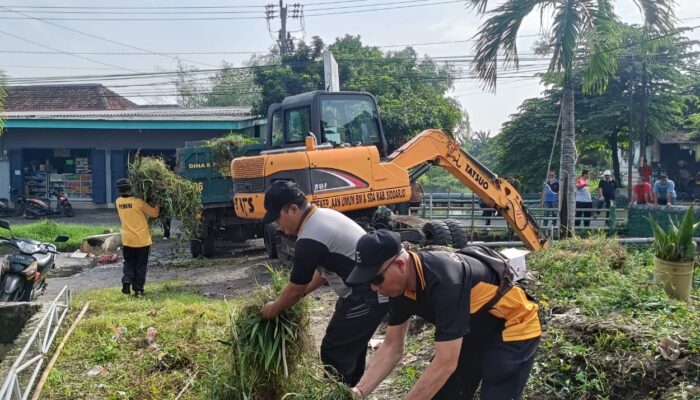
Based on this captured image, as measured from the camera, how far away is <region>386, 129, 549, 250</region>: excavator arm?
9.18 metres

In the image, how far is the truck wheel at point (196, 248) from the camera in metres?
12.8

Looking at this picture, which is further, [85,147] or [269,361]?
[85,147]

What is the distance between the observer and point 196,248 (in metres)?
12.9

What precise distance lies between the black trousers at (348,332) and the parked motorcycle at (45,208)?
19505 mm

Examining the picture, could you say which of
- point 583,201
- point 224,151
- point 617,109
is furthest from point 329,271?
point 617,109

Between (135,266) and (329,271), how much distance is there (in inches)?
211

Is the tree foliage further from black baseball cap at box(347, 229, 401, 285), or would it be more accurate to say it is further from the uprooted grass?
black baseball cap at box(347, 229, 401, 285)

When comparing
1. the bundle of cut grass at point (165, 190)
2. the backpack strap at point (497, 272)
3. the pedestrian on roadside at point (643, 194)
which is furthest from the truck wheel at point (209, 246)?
the backpack strap at point (497, 272)

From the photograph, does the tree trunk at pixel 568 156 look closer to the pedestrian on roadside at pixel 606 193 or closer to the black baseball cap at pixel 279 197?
the pedestrian on roadside at pixel 606 193

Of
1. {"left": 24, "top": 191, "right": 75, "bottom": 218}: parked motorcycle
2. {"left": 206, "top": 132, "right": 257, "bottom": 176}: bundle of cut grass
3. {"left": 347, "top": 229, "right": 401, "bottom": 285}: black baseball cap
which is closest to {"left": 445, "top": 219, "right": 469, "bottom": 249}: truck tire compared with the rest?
{"left": 206, "top": 132, "right": 257, "bottom": 176}: bundle of cut grass

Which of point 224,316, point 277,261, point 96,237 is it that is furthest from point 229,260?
point 224,316

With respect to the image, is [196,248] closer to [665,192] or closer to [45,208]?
[45,208]

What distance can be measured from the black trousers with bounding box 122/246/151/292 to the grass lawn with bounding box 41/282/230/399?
1.38m

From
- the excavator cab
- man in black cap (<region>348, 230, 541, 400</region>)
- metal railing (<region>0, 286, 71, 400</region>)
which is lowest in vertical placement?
metal railing (<region>0, 286, 71, 400</region>)
